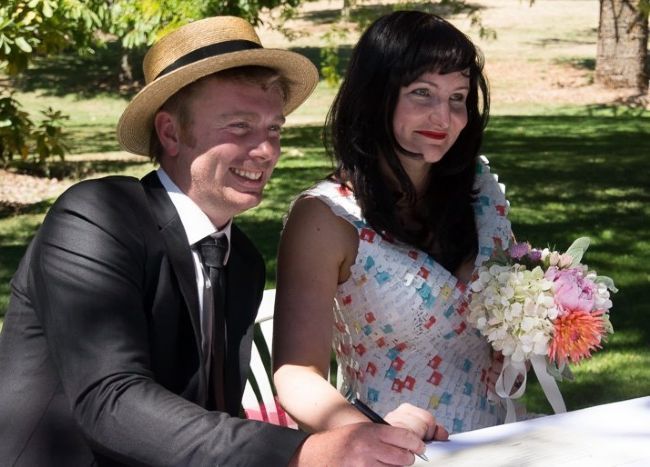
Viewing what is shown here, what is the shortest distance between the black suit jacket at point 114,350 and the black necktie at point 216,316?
0.19 feet

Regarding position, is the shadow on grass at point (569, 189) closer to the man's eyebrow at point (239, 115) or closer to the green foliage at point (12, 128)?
the green foliage at point (12, 128)

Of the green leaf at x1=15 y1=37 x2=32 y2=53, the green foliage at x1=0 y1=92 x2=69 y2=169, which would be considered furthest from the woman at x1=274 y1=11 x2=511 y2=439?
the green foliage at x1=0 y1=92 x2=69 y2=169

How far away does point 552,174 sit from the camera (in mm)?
12078

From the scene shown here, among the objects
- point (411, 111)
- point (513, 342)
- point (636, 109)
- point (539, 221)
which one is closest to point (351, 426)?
point (513, 342)

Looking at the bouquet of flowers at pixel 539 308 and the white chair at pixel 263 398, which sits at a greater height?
the bouquet of flowers at pixel 539 308

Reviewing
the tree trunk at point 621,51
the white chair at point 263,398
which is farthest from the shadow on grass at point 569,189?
the tree trunk at point 621,51

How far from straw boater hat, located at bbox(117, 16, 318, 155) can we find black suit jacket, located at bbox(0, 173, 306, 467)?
0.52 feet

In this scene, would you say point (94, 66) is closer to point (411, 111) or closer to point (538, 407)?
point (538, 407)

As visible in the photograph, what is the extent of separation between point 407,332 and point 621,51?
17.5m

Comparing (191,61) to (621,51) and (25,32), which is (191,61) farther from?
(621,51)

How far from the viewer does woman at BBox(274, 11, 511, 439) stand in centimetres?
311

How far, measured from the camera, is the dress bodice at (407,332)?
3152 millimetres

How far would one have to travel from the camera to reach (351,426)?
6.62 ft

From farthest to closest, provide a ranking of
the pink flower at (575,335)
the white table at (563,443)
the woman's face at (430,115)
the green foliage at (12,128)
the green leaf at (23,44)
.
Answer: the green foliage at (12,128)
the green leaf at (23,44)
the woman's face at (430,115)
the pink flower at (575,335)
the white table at (563,443)
